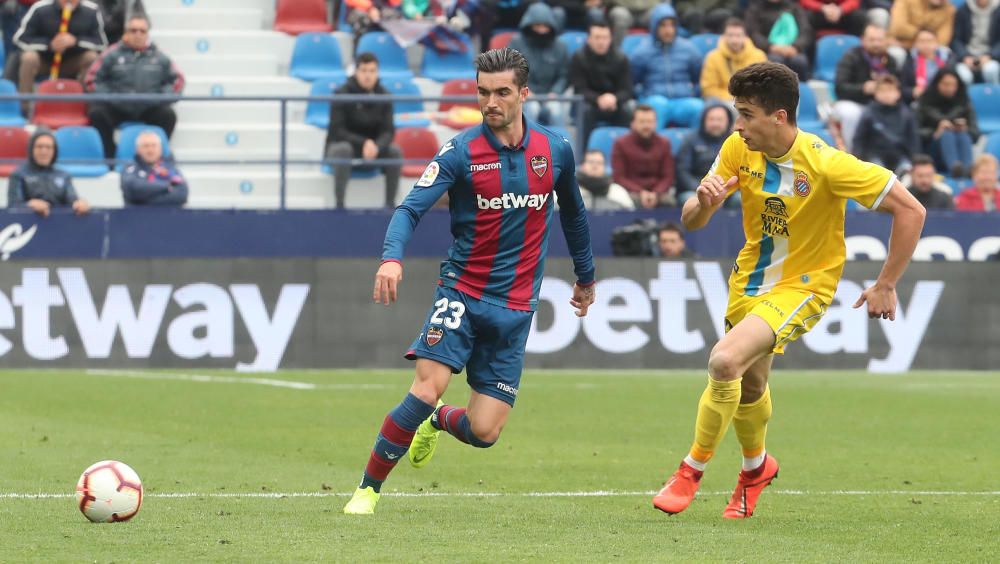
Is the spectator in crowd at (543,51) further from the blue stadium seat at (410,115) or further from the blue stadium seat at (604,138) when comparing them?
the blue stadium seat at (410,115)

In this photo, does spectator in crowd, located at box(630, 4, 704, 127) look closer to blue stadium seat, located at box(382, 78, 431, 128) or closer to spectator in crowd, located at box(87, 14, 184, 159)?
blue stadium seat, located at box(382, 78, 431, 128)

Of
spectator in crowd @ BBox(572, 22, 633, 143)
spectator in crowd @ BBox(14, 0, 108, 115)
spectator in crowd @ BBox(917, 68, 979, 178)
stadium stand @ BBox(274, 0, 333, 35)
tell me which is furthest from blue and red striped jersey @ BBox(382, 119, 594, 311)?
stadium stand @ BBox(274, 0, 333, 35)

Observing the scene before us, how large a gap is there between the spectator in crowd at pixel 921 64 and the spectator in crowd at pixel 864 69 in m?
0.30

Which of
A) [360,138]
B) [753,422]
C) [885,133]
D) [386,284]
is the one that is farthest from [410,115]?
[386,284]

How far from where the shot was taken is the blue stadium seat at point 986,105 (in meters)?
21.4

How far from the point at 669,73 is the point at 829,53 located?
2.87 metres

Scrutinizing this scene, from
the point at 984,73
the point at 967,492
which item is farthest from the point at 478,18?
the point at 967,492

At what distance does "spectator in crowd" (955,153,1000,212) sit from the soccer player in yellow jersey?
11.0m

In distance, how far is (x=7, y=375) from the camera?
15.6 meters

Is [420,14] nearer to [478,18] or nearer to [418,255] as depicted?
[478,18]

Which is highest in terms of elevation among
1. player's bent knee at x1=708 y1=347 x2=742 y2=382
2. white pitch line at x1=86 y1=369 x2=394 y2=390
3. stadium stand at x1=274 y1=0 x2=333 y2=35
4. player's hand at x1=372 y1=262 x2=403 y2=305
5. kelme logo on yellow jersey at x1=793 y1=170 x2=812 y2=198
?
kelme logo on yellow jersey at x1=793 y1=170 x2=812 y2=198

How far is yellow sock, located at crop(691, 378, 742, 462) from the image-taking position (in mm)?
7734

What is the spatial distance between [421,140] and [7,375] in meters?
5.05

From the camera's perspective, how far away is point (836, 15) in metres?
22.1
